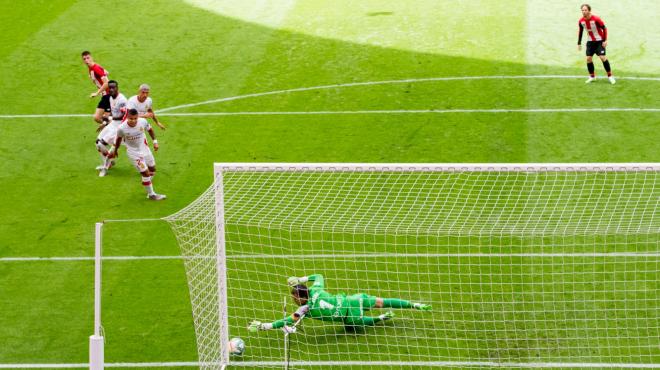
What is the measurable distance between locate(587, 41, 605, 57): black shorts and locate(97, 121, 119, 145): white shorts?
31.2 ft

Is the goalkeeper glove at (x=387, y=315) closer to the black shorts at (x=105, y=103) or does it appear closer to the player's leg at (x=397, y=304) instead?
the player's leg at (x=397, y=304)

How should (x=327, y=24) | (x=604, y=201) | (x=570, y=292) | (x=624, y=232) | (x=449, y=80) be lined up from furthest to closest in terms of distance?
(x=327, y=24) → (x=449, y=80) → (x=604, y=201) → (x=624, y=232) → (x=570, y=292)

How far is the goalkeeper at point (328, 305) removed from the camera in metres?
14.2

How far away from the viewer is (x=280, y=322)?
562 inches

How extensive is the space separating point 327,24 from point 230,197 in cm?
1008

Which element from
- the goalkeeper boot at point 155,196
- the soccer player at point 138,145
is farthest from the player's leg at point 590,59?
the goalkeeper boot at point 155,196

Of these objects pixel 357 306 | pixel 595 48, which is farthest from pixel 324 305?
pixel 595 48

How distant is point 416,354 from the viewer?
1399cm

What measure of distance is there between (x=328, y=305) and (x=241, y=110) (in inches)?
353

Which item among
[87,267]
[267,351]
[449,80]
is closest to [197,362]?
[267,351]

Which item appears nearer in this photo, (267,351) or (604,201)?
(267,351)

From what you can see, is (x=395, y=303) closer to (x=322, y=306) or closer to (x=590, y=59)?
(x=322, y=306)

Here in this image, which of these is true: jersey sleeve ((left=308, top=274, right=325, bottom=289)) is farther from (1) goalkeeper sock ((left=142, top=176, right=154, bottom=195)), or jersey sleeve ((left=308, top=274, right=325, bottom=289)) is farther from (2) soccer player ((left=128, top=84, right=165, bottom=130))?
(2) soccer player ((left=128, top=84, right=165, bottom=130))

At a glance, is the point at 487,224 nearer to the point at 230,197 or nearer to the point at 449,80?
the point at 230,197
